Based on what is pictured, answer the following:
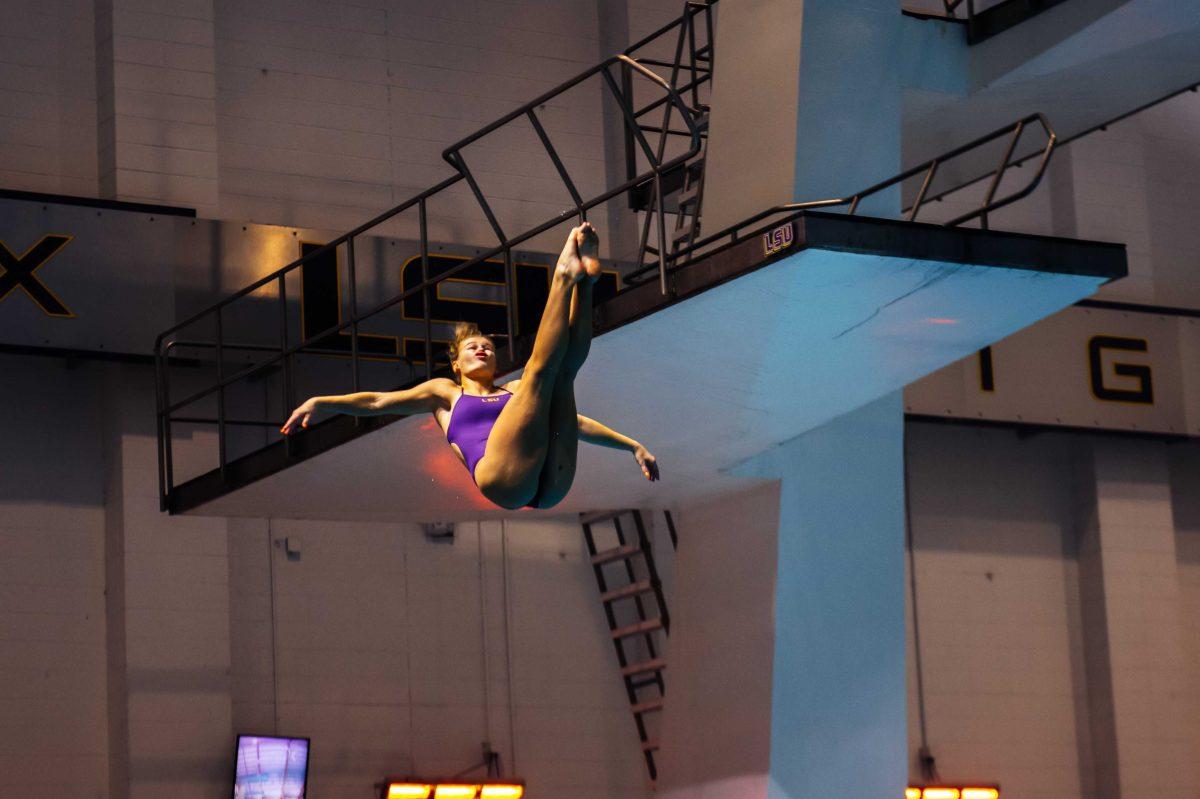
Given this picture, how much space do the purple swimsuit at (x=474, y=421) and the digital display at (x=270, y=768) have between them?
5.13m

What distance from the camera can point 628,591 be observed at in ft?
41.5

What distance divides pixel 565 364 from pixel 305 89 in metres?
7.44

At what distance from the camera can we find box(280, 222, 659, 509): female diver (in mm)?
6457

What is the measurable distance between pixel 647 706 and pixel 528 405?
6.27 m

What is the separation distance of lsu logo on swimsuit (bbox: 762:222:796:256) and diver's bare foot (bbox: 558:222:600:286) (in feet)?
4.68

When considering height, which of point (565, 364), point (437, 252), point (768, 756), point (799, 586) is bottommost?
point (768, 756)

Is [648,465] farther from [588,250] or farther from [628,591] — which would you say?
[628,591]

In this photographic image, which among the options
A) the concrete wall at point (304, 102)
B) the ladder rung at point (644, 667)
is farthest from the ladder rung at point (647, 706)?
the concrete wall at point (304, 102)

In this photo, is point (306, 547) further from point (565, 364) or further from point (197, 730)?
point (565, 364)

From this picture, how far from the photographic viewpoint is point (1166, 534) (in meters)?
15.3

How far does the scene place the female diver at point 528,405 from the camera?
6.46 meters

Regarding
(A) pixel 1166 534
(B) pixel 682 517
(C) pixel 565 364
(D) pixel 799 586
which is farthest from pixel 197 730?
(A) pixel 1166 534

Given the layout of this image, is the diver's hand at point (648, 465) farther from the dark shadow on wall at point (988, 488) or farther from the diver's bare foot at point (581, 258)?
the dark shadow on wall at point (988, 488)

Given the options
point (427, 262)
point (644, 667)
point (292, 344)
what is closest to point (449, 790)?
point (644, 667)
